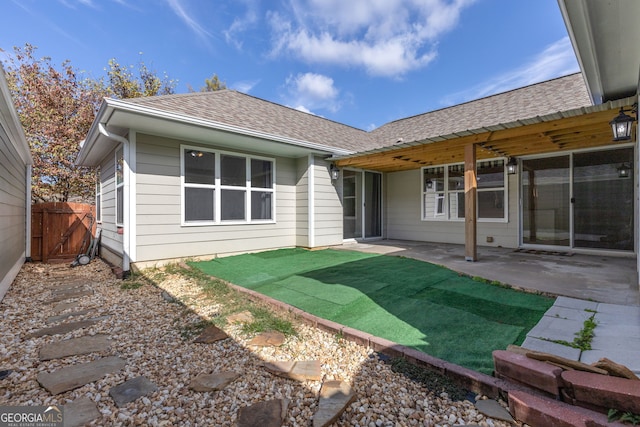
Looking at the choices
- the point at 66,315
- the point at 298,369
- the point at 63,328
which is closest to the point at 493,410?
the point at 298,369

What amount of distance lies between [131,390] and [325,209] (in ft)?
18.8

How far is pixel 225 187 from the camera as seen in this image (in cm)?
614

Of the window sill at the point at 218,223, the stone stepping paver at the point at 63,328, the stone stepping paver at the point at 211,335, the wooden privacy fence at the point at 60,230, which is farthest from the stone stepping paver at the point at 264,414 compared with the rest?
the wooden privacy fence at the point at 60,230

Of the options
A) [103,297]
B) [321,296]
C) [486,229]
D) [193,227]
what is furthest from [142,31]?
[486,229]

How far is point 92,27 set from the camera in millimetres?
9953

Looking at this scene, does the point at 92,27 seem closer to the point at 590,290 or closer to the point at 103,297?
the point at 103,297

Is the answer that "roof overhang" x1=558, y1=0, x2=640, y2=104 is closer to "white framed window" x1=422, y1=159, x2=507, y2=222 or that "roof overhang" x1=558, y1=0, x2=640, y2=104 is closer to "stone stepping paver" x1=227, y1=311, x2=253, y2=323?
"white framed window" x1=422, y1=159, x2=507, y2=222

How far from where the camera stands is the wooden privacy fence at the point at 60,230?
23.6 feet

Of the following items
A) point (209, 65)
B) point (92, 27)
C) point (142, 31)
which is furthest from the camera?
point (209, 65)

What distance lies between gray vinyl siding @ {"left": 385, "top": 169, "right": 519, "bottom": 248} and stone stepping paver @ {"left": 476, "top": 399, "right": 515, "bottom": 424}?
20.5 feet

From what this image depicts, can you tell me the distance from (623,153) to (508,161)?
188 cm

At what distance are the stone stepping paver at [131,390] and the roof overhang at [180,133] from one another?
151 inches

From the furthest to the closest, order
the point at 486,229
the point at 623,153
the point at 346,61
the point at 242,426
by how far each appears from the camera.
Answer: the point at 346,61 < the point at 486,229 < the point at 623,153 < the point at 242,426

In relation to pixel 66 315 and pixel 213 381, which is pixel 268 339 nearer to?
pixel 213 381
